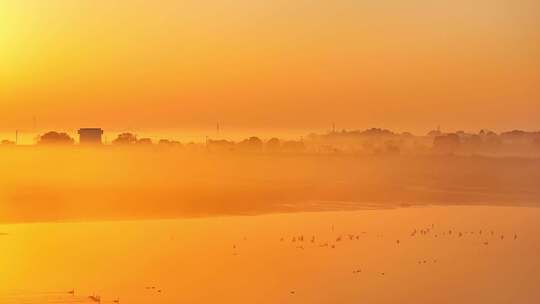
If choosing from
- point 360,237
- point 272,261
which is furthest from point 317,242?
point 272,261

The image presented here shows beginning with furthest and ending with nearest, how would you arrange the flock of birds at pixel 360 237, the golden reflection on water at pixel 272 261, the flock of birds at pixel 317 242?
the flock of birds at pixel 360 237 < the golden reflection on water at pixel 272 261 < the flock of birds at pixel 317 242

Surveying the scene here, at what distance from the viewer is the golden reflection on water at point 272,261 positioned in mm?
4641

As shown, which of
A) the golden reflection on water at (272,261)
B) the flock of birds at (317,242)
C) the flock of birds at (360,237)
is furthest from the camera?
the flock of birds at (360,237)

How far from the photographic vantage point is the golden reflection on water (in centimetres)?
464

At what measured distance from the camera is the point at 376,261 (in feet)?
18.0

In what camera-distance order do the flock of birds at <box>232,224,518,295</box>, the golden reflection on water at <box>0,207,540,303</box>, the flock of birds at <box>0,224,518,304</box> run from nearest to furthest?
1. the flock of birds at <box>0,224,518,304</box>
2. the golden reflection on water at <box>0,207,540,303</box>
3. the flock of birds at <box>232,224,518,295</box>

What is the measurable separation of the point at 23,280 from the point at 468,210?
484cm

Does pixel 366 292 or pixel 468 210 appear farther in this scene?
pixel 468 210

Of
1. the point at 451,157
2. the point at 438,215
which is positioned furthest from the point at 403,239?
the point at 451,157

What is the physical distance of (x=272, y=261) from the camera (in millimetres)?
5422

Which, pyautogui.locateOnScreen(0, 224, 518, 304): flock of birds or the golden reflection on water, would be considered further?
the golden reflection on water

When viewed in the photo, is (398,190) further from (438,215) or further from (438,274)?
(438,274)

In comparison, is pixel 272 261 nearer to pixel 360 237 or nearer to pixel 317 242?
pixel 317 242

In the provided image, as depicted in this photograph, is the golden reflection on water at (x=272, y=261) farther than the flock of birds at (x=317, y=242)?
Yes
